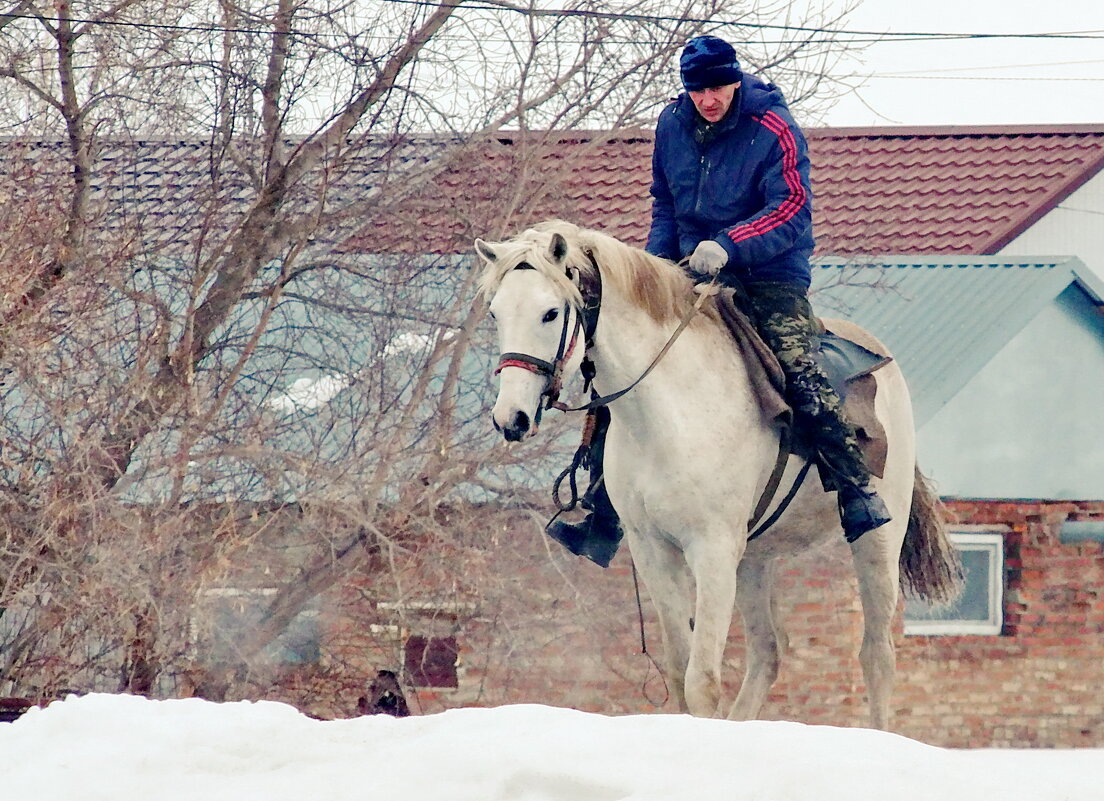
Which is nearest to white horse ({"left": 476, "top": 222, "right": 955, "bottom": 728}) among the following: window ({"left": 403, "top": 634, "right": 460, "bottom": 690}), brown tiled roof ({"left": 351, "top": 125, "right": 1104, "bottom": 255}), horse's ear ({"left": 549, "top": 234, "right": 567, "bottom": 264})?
horse's ear ({"left": 549, "top": 234, "right": 567, "bottom": 264})

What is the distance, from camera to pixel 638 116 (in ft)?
41.3

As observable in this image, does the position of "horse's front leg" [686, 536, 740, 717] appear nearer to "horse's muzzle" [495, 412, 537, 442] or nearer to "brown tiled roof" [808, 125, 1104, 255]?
"horse's muzzle" [495, 412, 537, 442]

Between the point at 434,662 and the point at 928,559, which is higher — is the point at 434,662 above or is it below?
below

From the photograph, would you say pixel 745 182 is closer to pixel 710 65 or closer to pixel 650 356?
pixel 710 65

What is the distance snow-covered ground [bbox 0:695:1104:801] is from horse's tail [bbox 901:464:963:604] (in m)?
2.19

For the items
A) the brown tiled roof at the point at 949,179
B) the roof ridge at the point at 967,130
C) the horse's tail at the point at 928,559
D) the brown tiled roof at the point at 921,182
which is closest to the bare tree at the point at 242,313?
the brown tiled roof at the point at 921,182

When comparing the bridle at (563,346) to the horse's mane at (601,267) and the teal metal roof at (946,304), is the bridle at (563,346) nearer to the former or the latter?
the horse's mane at (601,267)

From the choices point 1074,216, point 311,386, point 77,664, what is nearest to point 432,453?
point 311,386

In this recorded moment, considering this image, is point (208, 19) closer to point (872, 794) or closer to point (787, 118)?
point (787, 118)

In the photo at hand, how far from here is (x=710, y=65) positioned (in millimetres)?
6023

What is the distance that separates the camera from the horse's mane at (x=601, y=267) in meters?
5.55

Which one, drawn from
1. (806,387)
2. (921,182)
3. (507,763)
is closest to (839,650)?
(921,182)

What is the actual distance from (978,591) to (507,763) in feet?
43.0

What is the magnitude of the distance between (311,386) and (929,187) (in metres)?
10.3
